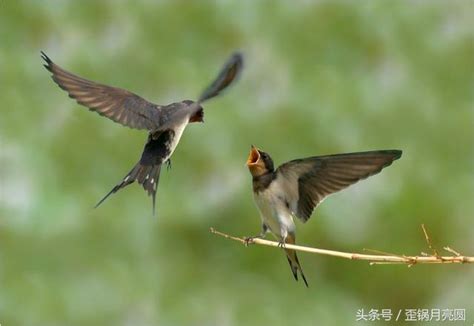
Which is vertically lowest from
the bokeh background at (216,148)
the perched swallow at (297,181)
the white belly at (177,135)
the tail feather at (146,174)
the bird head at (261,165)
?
the tail feather at (146,174)

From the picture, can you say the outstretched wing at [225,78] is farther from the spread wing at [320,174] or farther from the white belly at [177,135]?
the spread wing at [320,174]

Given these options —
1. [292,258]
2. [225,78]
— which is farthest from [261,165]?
[225,78]

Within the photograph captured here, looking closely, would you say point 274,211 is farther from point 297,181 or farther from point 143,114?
point 143,114

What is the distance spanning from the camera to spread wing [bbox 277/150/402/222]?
3.90ft

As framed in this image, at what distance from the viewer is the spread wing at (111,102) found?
1194 millimetres

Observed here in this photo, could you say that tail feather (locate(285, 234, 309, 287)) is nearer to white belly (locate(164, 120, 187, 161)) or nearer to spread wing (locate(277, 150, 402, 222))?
spread wing (locate(277, 150, 402, 222))

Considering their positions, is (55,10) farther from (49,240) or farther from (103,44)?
(49,240)

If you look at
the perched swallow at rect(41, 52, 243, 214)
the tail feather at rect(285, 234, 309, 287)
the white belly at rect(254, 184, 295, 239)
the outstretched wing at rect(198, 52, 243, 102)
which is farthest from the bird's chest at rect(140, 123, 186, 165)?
the tail feather at rect(285, 234, 309, 287)

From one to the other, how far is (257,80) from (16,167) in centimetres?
94

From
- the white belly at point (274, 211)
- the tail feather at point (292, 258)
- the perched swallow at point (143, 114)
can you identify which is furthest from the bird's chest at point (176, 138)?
the tail feather at point (292, 258)

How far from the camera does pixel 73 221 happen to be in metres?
2.99

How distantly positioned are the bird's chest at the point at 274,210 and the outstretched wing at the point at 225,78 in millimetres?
421

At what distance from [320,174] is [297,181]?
0.05 m

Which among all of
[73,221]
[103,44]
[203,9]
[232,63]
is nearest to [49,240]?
[73,221]
